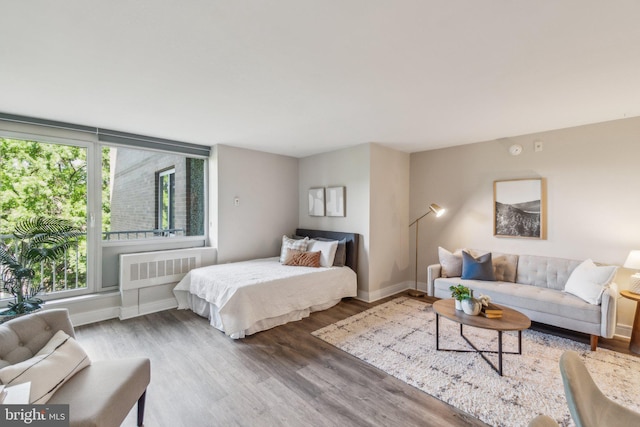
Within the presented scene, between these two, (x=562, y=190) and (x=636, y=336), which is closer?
(x=636, y=336)

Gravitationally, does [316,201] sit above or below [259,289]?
above

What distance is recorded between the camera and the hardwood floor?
1.82m

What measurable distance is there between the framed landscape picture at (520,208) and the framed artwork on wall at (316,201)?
101 inches

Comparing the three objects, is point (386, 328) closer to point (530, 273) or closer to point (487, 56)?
point (530, 273)

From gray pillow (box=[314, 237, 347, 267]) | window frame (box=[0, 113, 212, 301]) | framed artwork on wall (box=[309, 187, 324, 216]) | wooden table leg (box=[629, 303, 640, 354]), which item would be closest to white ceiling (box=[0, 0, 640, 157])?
window frame (box=[0, 113, 212, 301])

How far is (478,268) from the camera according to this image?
3529 mm

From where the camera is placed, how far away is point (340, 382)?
219 cm

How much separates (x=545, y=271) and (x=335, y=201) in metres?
2.87

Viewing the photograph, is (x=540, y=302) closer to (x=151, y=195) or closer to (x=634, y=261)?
(x=634, y=261)

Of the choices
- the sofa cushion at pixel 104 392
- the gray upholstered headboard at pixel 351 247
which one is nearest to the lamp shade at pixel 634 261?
the gray upholstered headboard at pixel 351 247

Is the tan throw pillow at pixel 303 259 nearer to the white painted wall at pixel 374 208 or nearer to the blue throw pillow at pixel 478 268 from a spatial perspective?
the white painted wall at pixel 374 208

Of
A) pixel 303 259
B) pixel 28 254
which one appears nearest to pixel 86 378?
pixel 28 254

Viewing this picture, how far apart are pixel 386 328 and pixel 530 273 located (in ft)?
6.43

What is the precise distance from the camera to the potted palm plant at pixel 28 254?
2551 millimetres
